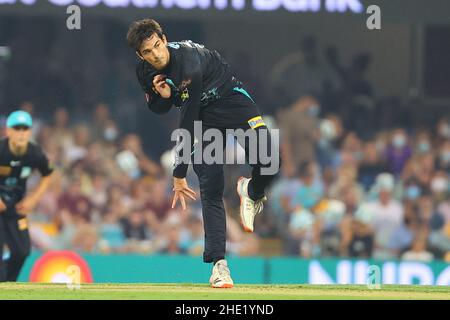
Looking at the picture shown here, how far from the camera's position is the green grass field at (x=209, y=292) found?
9320mm

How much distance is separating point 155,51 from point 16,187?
4.31 m

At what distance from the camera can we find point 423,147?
19516 millimetres

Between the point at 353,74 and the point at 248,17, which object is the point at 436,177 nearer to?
the point at 353,74

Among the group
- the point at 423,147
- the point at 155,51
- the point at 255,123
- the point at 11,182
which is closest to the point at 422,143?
the point at 423,147

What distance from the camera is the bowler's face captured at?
31.1ft

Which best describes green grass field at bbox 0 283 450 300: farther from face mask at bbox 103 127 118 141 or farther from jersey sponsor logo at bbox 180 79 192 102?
face mask at bbox 103 127 118 141

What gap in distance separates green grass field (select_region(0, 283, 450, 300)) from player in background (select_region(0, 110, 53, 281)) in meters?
2.64

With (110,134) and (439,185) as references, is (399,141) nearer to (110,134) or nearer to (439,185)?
(439,185)

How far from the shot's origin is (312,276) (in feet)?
54.1

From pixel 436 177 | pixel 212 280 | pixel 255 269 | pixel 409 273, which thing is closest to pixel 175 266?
pixel 255 269

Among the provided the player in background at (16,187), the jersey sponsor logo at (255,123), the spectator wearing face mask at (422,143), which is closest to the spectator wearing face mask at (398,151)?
the spectator wearing face mask at (422,143)

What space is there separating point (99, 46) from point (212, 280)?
11.2 meters

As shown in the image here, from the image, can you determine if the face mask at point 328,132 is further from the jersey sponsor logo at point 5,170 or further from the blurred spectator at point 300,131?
the jersey sponsor logo at point 5,170
